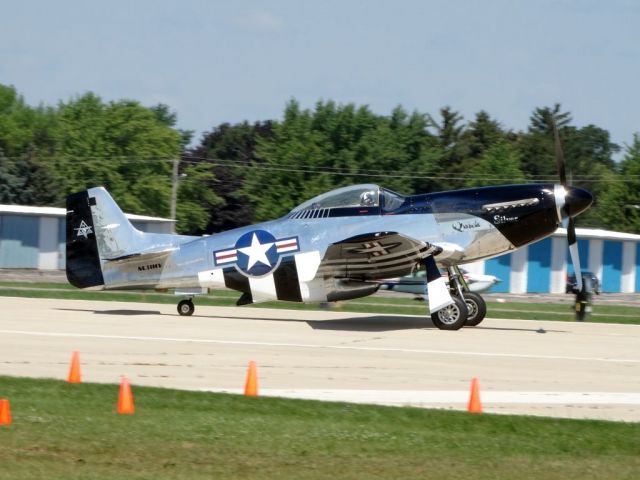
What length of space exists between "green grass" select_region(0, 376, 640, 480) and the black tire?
388 inches

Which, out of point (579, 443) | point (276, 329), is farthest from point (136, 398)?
point (276, 329)

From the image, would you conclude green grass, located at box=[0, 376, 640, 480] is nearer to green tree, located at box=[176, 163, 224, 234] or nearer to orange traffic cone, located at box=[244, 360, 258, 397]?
orange traffic cone, located at box=[244, 360, 258, 397]

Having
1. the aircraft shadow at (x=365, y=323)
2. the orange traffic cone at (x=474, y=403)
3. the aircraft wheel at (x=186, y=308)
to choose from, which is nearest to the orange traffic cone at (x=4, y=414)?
the orange traffic cone at (x=474, y=403)

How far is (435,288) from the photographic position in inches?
773

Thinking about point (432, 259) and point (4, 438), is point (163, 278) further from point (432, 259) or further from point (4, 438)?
point (4, 438)

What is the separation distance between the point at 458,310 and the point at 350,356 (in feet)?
14.9

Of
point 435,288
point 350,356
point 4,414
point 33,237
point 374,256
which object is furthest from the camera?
point 33,237

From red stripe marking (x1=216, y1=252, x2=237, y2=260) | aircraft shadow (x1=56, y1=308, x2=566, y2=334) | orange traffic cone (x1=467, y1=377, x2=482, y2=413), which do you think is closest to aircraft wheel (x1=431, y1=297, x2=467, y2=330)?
aircraft shadow (x1=56, y1=308, x2=566, y2=334)

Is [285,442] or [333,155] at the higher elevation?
[333,155]

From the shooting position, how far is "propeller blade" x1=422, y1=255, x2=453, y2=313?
19.6m

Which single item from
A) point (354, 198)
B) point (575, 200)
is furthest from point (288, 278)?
point (575, 200)

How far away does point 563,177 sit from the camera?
67.1ft

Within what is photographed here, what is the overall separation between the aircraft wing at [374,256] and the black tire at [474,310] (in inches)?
53.0

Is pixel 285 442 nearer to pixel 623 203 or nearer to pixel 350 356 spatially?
pixel 350 356
